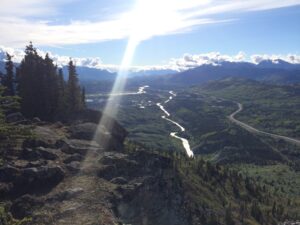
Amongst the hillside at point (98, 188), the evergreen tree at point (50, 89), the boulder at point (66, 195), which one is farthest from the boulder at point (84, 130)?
the boulder at point (66, 195)

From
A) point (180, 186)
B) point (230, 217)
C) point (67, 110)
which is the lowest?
point (230, 217)

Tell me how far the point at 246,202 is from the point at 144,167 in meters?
25.3

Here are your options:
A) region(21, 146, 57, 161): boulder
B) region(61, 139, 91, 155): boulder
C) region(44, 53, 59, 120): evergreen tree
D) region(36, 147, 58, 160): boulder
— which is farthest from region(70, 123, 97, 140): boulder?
region(44, 53, 59, 120): evergreen tree

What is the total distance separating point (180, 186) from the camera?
225 ft

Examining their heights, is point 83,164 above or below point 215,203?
above

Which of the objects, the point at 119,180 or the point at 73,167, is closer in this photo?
the point at 119,180

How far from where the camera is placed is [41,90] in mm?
99500

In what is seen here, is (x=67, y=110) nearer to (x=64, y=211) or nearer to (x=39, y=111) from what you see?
(x=39, y=111)

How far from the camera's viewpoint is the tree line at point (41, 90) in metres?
97.9

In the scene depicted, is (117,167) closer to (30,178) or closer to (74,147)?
(74,147)

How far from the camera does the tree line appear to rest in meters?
97.9

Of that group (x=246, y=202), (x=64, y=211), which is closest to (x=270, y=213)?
(x=246, y=202)

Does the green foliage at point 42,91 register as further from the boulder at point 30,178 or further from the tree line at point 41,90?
the boulder at point 30,178

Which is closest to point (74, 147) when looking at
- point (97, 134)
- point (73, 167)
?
point (73, 167)
